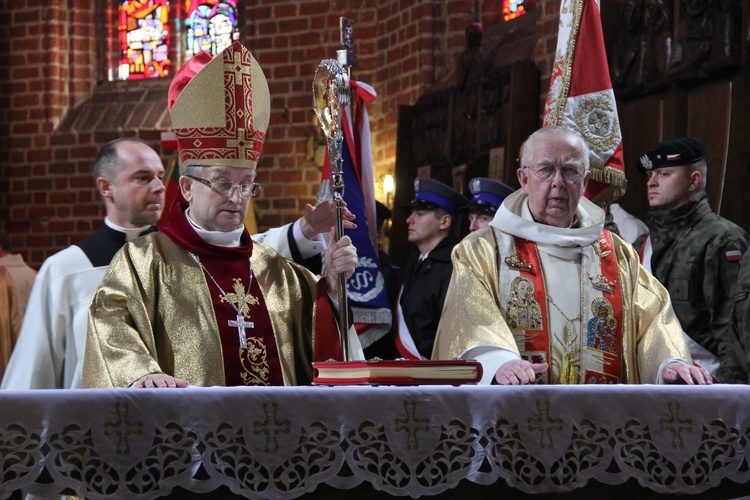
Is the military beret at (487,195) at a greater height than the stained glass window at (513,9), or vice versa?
the stained glass window at (513,9)

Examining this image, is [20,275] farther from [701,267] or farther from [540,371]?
[540,371]

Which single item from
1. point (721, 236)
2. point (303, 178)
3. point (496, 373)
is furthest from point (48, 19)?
point (496, 373)

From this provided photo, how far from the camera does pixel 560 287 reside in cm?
423

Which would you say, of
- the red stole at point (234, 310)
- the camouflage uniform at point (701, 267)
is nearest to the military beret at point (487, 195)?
the camouflage uniform at point (701, 267)

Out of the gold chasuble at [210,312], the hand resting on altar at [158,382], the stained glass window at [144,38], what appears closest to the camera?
the hand resting on altar at [158,382]

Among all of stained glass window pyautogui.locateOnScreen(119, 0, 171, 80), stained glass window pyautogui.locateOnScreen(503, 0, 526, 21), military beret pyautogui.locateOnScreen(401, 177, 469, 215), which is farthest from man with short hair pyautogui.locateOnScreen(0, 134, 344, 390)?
stained glass window pyautogui.locateOnScreen(119, 0, 171, 80)

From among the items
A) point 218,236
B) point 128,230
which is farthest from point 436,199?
point 218,236

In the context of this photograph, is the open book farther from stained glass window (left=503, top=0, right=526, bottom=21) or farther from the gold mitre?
stained glass window (left=503, top=0, right=526, bottom=21)

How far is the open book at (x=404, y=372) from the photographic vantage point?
300cm

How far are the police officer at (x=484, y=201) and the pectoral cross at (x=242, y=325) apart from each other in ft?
9.14

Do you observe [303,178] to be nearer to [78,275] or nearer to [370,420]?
[78,275]

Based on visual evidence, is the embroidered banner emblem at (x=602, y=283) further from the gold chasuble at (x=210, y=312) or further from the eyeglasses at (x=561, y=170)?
the gold chasuble at (x=210, y=312)

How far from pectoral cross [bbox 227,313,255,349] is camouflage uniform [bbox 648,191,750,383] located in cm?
225

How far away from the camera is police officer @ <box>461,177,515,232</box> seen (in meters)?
6.62
